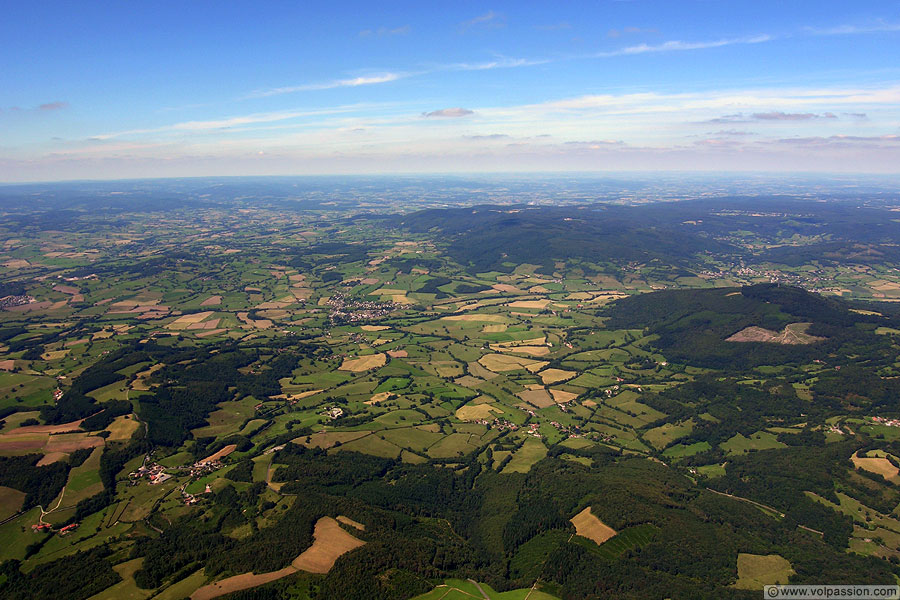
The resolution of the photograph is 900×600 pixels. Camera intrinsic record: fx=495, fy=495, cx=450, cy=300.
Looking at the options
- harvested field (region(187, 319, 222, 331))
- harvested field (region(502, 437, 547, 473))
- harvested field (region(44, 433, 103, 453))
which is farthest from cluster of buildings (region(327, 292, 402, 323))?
harvested field (region(502, 437, 547, 473))

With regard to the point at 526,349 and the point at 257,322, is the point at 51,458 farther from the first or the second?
the point at 526,349

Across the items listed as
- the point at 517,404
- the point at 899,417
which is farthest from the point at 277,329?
the point at 899,417

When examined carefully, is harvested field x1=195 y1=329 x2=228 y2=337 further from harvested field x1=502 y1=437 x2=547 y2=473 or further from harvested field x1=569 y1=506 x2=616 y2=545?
harvested field x1=569 y1=506 x2=616 y2=545

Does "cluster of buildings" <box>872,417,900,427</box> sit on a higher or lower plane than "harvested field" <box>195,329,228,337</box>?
lower

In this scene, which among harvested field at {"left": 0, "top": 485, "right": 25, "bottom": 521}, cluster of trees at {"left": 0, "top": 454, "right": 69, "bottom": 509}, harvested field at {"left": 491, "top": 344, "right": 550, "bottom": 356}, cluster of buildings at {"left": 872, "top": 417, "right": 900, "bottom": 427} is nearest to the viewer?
harvested field at {"left": 0, "top": 485, "right": 25, "bottom": 521}

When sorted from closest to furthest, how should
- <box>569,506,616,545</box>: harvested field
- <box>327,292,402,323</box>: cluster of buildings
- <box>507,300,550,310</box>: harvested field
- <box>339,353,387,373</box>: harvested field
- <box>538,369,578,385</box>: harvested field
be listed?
<box>569,506,616,545</box>: harvested field, <box>538,369,578,385</box>: harvested field, <box>339,353,387,373</box>: harvested field, <box>327,292,402,323</box>: cluster of buildings, <box>507,300,550,310</box>: harvested field

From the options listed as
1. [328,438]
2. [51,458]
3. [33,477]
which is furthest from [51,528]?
[328,438]

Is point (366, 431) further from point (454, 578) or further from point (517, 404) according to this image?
point (454, 578)
